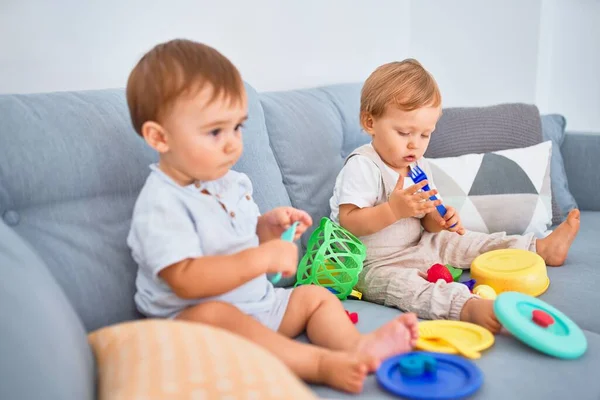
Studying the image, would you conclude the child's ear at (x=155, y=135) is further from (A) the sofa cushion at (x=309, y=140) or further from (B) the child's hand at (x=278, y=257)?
(A) the sofa cushion at (x=309, y=140)

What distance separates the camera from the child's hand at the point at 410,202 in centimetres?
161

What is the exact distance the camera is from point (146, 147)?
56.1 inches

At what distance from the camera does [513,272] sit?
1.67 meters

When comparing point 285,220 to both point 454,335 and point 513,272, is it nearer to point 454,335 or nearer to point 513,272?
point 454,335

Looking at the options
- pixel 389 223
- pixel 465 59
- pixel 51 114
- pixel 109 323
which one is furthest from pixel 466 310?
pixel 465 59

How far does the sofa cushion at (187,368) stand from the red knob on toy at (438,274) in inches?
32.9

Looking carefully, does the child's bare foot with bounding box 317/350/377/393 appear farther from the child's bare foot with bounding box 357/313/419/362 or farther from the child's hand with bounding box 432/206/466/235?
the child's hand with bounding box 432/206/466/235

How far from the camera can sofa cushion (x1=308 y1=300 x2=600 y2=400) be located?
1.15m

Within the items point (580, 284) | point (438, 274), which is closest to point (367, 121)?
point (438, 274)

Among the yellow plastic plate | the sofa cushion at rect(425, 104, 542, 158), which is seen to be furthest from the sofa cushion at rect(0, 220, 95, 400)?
the sofa cushion at rect(425, 104, 542, 158)

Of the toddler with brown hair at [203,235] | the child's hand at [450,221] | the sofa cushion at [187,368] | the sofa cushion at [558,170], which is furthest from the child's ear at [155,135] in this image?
the sofa cushion at [558,170]

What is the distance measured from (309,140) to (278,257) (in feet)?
2.57

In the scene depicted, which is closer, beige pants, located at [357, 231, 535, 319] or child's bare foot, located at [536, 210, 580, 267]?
beige pants, located at [357, 231, 535, 319]

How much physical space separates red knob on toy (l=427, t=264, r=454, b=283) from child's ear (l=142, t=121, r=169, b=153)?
0.79 m
